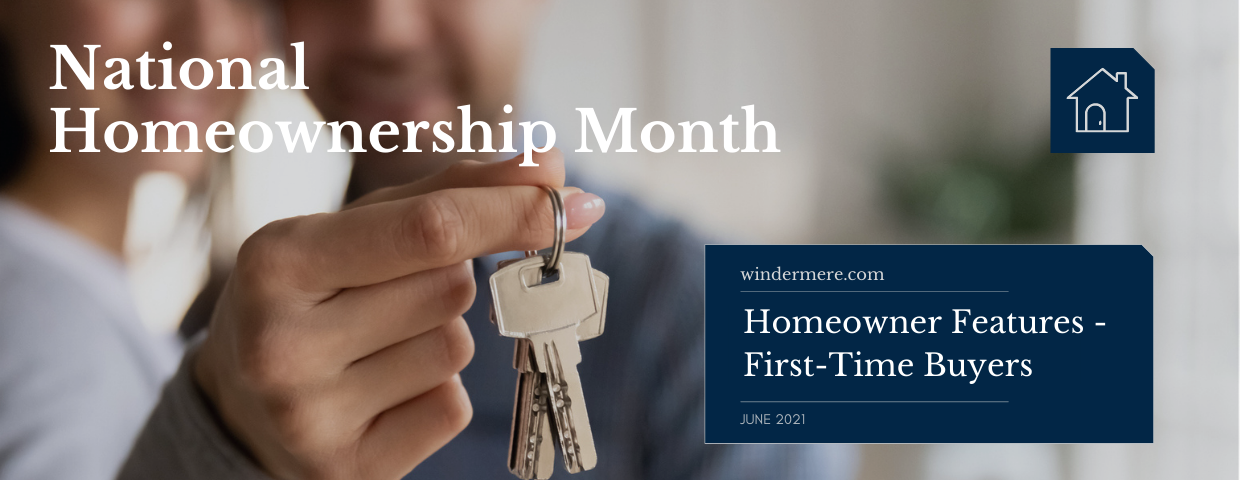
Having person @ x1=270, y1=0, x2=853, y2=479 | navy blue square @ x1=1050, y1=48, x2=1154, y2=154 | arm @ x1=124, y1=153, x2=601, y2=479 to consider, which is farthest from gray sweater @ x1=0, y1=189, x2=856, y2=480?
navy blue square @ x1=1050, y1=48, x2=1154, y2=154

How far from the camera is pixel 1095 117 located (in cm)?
59

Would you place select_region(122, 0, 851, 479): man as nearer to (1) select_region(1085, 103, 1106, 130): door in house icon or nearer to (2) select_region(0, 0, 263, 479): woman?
(2) select_region(0, 0, 263, 479): woman

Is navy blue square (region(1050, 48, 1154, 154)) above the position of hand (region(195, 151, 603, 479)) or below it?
above

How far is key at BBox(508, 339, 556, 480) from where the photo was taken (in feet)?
1.43

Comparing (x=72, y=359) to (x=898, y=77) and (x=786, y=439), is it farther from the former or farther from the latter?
(x=898, y=77)

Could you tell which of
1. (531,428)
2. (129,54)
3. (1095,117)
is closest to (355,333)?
(531,428)

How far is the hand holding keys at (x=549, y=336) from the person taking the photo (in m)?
0.40

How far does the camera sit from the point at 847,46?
598 millimetres

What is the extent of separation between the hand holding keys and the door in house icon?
43 cm

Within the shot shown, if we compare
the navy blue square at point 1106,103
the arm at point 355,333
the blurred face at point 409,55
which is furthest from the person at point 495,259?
the navy blue square at point 1106,103

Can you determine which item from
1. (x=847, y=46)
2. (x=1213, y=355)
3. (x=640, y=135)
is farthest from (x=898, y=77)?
(x=1213, y=355)

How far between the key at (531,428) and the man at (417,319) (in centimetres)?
4

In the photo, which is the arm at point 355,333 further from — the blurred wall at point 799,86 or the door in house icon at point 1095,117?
the door in house icon at point 1095,117

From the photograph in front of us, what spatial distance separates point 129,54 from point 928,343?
2.18 feet
